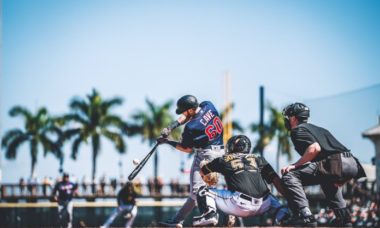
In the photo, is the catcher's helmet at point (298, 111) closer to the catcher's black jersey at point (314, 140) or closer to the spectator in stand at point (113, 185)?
the catcher's black jersey at point (314, 140)

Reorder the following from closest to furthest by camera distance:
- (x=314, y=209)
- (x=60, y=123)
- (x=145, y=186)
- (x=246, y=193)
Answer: (x=246, y=193)
(x=314, y=209)
(x=145, y=186)
(x=60, y=123)

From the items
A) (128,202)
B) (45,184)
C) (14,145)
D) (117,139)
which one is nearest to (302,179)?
(128,202)

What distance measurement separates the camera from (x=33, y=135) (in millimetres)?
62219

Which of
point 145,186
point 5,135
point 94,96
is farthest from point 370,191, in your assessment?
point 5,135

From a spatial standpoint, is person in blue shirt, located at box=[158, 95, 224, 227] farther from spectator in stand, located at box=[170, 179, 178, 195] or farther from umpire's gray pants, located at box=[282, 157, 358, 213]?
spectator in stand, located at box=[170, 179, 178, 195]

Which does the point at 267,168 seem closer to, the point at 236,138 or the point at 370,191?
the point at 236,138

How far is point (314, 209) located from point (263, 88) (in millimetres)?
9003

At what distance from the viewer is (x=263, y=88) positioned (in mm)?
24609

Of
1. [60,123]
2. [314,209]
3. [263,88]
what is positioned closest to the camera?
[263,88]

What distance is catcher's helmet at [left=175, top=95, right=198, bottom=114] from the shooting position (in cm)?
1020

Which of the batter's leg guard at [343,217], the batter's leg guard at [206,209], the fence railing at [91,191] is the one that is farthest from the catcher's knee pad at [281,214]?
the fence railing at [91,191]

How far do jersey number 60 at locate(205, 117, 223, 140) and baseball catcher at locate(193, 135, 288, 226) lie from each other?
135 cm

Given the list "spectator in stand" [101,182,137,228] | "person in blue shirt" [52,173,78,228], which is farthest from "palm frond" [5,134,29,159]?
"spectator in stand" [101,182,137,228]

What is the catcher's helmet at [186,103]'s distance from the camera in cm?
1020
